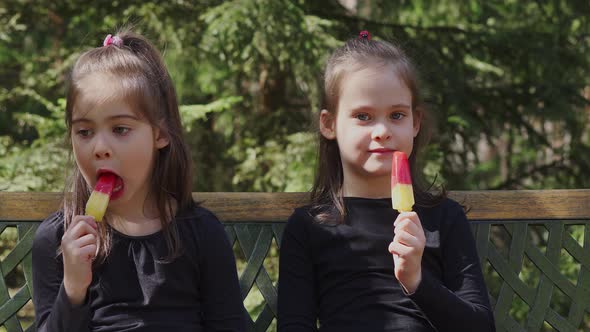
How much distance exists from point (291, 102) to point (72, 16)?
1628mm

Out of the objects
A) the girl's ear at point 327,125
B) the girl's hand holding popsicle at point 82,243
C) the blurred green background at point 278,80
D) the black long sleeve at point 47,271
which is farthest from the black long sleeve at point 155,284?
the blurred green background at point 278,80

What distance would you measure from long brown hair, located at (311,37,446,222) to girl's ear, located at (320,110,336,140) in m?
0.02

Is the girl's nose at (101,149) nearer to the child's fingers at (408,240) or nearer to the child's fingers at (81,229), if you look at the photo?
the child's fingers at (81,229)

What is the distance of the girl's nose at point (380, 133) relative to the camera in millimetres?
2607

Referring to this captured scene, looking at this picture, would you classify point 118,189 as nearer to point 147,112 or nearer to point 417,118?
point 147,112

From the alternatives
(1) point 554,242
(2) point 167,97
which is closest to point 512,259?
(1) point 554,242

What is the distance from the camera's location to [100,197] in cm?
230

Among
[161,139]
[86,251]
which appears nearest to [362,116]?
[161,139]

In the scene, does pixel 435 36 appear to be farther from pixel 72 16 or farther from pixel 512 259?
pixel 512 259

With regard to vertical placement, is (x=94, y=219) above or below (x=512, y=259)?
above

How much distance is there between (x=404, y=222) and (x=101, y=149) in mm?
911

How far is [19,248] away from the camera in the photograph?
295 cm

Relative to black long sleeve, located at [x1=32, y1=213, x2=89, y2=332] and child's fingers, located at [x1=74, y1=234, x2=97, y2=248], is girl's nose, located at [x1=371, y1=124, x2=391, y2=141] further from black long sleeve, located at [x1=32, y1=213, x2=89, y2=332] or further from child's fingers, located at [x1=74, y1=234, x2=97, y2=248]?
black long sleeve, located at [x1=32, y1=213, x2=89, y2=332]

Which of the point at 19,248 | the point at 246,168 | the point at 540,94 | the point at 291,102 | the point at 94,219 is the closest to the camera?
the point at 94,219
